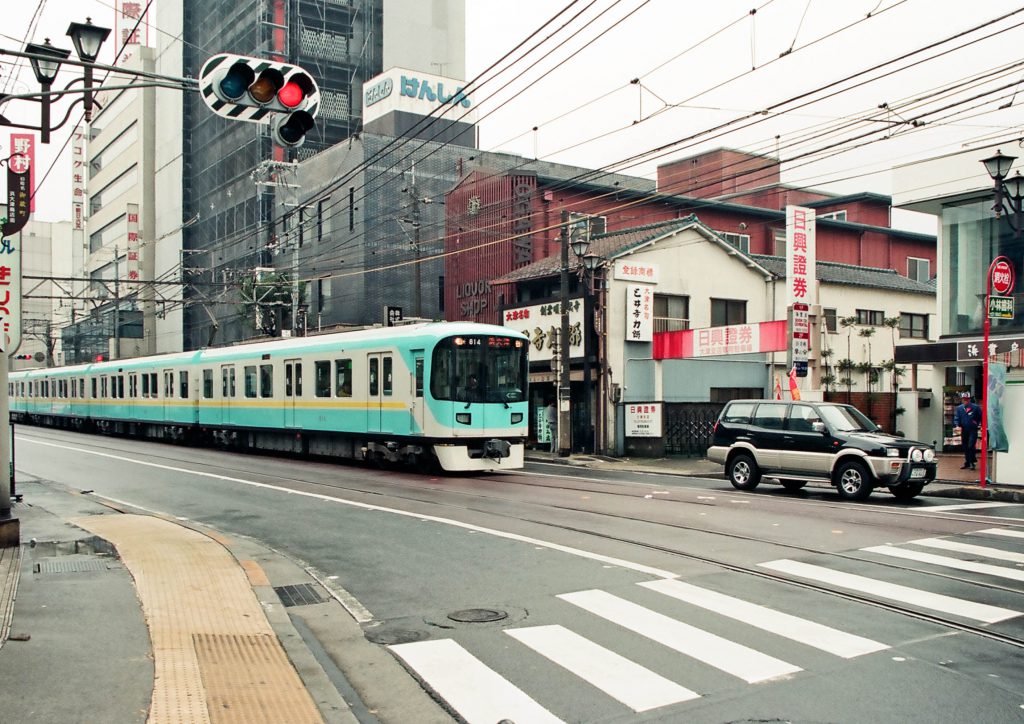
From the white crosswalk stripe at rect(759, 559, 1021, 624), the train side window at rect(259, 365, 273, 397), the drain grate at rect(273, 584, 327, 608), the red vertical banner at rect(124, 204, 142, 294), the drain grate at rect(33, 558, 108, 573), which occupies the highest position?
the red vertical banner at rect(124, 204, 142, 294)

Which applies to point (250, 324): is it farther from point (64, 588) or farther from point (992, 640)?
point (992, 640)

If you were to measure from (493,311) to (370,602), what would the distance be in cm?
2895

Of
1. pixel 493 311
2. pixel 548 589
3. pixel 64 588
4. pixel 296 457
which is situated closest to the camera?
pixel 64 588

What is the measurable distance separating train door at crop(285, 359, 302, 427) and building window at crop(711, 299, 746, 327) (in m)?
15.0

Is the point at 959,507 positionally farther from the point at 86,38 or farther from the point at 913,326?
the point at 913,326

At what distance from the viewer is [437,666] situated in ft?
20.9

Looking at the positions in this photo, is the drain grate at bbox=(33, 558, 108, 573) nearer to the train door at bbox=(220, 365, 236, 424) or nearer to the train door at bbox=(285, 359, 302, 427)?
the train door at bbox=(285, 359, 302, 427)

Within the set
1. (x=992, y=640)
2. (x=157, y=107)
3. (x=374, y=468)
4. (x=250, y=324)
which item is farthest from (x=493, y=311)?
(x=157, y=107)

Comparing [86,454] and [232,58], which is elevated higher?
[232,58]

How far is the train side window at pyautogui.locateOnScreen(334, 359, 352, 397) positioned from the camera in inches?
900

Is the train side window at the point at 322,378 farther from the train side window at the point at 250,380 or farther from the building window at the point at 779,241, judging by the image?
the building window at the point at 779,241

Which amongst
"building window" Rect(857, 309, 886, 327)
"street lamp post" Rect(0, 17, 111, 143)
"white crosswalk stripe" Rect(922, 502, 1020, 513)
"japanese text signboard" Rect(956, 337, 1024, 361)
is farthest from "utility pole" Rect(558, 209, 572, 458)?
"street lamp post" Rect(0, 17, 111, 143)

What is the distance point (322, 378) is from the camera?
2403 centimetres

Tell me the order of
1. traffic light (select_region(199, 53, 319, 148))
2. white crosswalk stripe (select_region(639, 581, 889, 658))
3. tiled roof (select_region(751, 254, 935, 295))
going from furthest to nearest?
tiled roof (select_region(751, 254, 935, 295))
traffic light (select_region(199, 53, 319, 148))
white crosswalk stripe (select_region(639, 581, 889, 658))
